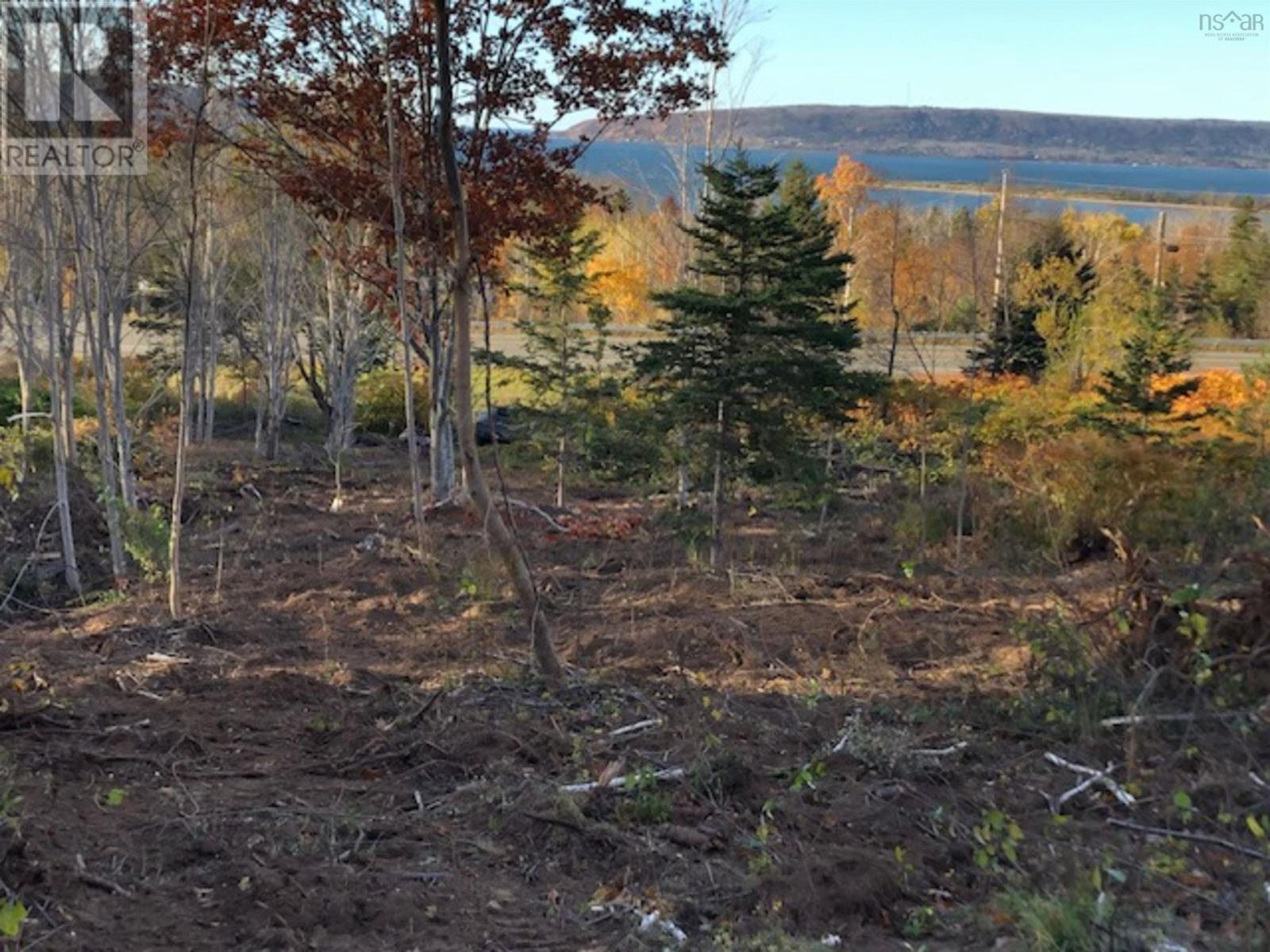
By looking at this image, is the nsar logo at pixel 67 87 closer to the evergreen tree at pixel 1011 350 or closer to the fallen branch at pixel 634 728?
the fallen branch at pixel 634 728

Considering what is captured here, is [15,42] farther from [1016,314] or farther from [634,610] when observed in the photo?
[1016,314]

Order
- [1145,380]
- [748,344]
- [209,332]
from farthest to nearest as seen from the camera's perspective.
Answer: [209,332]
[1145,380]
[748,344]

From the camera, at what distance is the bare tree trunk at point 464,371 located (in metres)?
4.66

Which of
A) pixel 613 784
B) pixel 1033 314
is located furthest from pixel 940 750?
pixel 1033 314

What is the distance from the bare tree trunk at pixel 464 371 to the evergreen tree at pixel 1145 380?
8485 millimetres

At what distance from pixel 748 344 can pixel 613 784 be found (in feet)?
20.8

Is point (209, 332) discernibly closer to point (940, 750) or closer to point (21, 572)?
point (21, 572)

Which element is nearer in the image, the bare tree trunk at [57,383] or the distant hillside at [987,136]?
the bare tree trunk at [57,383]

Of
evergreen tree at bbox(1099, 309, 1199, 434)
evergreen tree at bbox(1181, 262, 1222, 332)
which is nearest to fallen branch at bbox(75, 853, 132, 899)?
evergreen tree at bbox(1099, 309, 1199, 434)

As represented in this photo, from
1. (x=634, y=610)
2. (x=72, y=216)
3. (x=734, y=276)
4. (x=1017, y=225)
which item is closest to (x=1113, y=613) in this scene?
(x=634, y=610)

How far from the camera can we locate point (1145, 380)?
11930 millimetres

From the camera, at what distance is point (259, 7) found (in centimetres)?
834

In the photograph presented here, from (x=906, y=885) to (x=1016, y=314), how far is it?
526 inches

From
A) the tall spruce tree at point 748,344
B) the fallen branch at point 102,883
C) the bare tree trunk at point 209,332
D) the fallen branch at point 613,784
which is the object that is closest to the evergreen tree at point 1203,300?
the tall spruce tree at point 748,344
